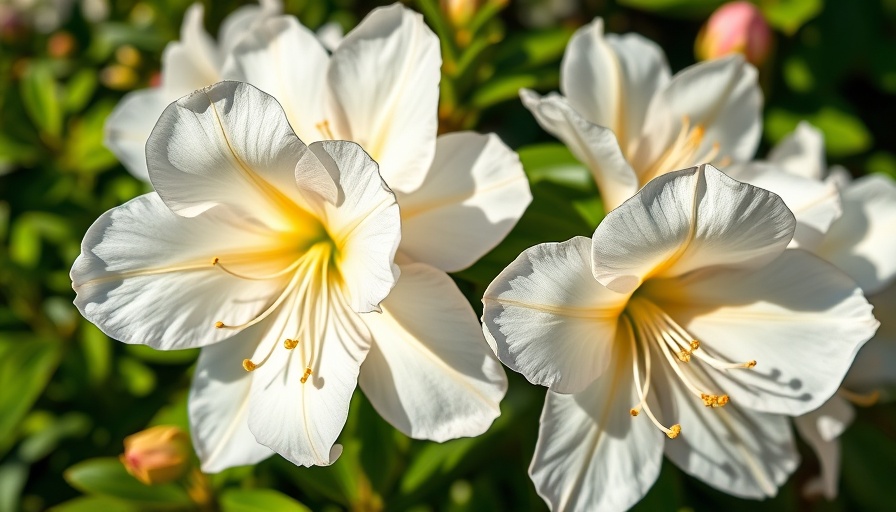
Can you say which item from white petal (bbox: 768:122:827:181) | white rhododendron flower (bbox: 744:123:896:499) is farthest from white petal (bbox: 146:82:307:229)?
white petal (bbox: 768:122:827:181)

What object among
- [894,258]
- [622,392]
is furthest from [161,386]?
[894,258]

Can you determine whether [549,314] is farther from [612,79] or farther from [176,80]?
[176,80]

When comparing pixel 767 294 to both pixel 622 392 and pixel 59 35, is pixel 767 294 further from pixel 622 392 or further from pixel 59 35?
pixel 59 35

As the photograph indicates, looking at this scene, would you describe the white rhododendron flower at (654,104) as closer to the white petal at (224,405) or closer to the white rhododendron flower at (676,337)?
the white rhododendron flower at (676,337)

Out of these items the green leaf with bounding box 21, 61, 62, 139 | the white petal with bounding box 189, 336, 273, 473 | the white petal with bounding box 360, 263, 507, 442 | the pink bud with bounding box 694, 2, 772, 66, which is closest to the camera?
the white petal with bounding box 360, 263, 507, 442

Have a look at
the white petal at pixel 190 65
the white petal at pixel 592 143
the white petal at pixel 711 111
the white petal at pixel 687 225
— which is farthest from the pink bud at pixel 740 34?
the white petal at pixel 190 65

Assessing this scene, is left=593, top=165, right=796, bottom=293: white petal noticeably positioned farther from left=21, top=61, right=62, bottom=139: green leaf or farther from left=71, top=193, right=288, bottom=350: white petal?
left=21, top=61, right=62, bottom=139: green leaf

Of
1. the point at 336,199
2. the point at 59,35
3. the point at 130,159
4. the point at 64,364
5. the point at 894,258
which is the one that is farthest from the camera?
the point at 59,35
